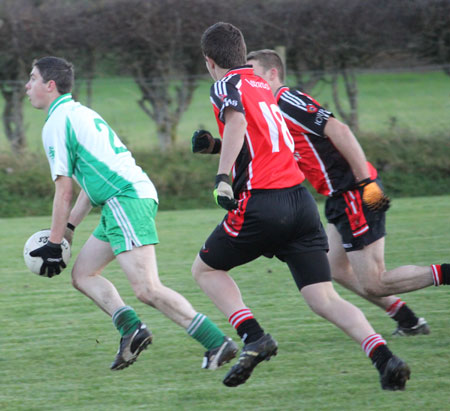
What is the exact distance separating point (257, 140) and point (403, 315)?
6.10 feet

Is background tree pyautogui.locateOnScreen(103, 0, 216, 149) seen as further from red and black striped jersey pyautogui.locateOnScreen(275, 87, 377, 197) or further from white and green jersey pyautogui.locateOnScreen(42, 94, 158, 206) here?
white and green jersey pyautogui.locateOnScreen(42, 94, 158, 206)

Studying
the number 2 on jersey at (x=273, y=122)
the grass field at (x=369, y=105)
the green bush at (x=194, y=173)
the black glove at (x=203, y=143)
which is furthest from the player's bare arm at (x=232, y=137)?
the grass field at (x=369, y=105)

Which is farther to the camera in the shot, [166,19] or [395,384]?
[166,19]

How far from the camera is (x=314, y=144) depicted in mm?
5266

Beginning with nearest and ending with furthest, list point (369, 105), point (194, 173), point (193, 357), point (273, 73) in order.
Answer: point (193, 357)
point (273, 73)
point (194, 173)
point (369, 105)

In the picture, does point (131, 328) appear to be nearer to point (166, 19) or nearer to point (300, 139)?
point (300, 139)

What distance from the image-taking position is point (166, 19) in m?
16.7

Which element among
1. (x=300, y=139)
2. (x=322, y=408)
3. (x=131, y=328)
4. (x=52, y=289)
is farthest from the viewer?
(x=52, y=289)

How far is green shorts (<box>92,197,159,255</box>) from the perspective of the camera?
15.4ft

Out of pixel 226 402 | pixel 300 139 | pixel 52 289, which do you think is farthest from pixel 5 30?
pixel 226 402

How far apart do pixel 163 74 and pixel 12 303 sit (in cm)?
1049

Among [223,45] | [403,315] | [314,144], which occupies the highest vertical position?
[223,45]

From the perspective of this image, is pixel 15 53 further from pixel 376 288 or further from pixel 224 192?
pixel 224 192

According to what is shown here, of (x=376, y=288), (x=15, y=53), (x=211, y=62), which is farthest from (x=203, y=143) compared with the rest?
(x=15, y=53)
